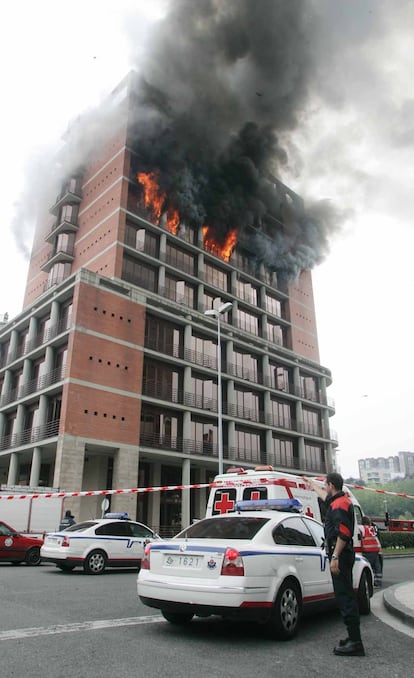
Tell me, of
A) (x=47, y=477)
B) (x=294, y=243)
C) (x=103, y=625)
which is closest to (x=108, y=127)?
(x=294, y=243)

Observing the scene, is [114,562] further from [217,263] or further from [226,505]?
[217,263]

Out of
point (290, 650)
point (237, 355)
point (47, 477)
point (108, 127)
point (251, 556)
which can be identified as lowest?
point (290, 650)

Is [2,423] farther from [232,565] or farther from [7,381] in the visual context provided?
[232,565]

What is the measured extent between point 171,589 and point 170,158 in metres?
38.6

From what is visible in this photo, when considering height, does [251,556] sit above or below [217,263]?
below

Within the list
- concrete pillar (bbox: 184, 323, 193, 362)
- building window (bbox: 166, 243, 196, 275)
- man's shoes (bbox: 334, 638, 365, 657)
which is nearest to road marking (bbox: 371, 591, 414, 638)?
man's shoes (bbox: 334, 638, 365, 657)

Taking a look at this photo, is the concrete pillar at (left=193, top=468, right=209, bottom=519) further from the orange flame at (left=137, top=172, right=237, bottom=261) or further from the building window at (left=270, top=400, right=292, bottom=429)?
the orange flame at (left=137, top=172, right=237, bottom=261)

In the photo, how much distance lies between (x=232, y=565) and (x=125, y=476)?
24.7 m

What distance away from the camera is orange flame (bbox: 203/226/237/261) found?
43.0m

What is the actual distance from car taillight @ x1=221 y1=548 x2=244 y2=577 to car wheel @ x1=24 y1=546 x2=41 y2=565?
11615 mm

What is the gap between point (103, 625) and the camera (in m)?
5.38

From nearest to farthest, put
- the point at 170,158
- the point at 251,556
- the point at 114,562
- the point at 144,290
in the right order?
1. the point at 251,556
2. the point at 114,562
3. the point at 144,290
4. the point at 170,158

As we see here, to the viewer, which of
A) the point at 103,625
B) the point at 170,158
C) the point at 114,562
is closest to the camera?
the point at 103,625

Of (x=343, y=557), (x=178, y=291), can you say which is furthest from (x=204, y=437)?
(x=343, y=557)
